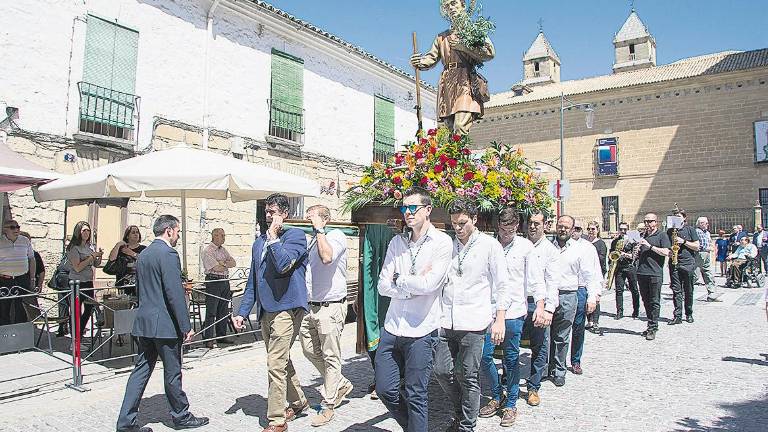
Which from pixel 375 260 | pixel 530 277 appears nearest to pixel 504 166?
pixel 530 277

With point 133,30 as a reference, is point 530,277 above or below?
below

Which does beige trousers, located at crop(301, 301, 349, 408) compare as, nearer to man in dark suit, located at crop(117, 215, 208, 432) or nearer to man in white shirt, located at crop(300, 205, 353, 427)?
man in white shirt, located at crop(300, 205, 353, 427)

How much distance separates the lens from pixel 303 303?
488 cm

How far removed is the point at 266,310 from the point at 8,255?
515 centimetres

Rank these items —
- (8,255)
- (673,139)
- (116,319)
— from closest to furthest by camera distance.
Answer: (116,319) → (8,255) → (673,139)

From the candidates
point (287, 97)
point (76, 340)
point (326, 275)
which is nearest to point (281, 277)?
point (326, 275)

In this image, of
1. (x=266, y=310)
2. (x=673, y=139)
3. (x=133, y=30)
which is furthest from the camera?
(x=673, y=139)

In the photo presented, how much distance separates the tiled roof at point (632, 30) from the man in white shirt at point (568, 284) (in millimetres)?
53292

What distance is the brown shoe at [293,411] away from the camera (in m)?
5.01

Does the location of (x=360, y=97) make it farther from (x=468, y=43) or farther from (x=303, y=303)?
(x=303, y=303)

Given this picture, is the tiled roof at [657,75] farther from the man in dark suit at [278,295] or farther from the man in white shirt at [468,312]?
the man in dark suit at [278,295]

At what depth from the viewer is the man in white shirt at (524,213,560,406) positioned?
17.8 feet

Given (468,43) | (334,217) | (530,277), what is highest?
(468,43)

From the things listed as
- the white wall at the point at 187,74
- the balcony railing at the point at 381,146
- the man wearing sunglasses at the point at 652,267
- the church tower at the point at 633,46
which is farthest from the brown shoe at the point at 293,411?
the church tower at the point at 633,46
